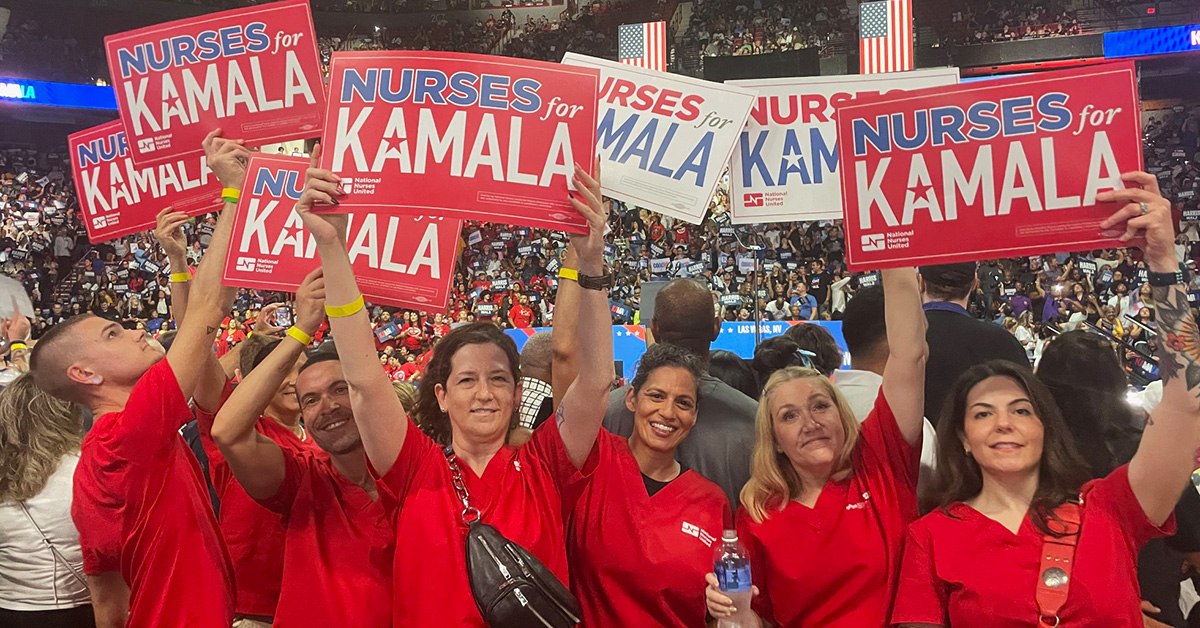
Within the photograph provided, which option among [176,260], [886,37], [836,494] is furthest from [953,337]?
[886,37]

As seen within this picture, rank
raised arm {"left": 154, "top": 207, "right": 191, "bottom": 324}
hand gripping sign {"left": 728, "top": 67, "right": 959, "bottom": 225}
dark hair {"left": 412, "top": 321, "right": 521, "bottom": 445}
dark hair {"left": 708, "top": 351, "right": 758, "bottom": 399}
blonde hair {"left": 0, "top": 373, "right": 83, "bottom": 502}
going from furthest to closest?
dark hair {"left": 708, "top": 351, "right": 758, "bottom": 399} → hand gripping sign {"left": 728, "top": 67, "right": 959, "bottom": 225} → raised arm {"left": 154, "top": 207, "right": 191, "bottom": 324} → blonde hair {"left": 0, "top": 373, "right": 83, "bottom": 502} → dark hair {"left": 412, "top": 321, "right": 521, "bottom": 445}

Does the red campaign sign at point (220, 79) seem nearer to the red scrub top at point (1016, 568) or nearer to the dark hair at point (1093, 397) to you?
the red scrub top at point (1016, 568)

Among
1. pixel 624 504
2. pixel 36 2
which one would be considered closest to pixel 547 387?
pixel 624 504

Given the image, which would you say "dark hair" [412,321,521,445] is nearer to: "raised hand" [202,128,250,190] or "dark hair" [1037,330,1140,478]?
"raised hand" [202,128,250,190]

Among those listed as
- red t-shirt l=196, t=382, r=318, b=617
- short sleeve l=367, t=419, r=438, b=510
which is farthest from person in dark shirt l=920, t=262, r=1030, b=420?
red t-shirt l=196, t=382, r=318, b=617

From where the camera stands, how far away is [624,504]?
2.63m

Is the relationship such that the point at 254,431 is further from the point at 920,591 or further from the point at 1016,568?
the point at 1016,568

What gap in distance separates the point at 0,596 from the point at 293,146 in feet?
70.5

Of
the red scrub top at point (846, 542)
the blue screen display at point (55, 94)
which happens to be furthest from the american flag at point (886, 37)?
the blue screen display at point (55, 94)

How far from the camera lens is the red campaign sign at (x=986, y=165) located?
240 cm

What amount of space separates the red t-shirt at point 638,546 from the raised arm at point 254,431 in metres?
0.86

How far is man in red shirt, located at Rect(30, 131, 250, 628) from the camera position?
251cm

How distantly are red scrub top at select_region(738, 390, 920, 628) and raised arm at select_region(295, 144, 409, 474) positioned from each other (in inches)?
39.1

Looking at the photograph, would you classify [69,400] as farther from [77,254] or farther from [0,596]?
[77,254]
